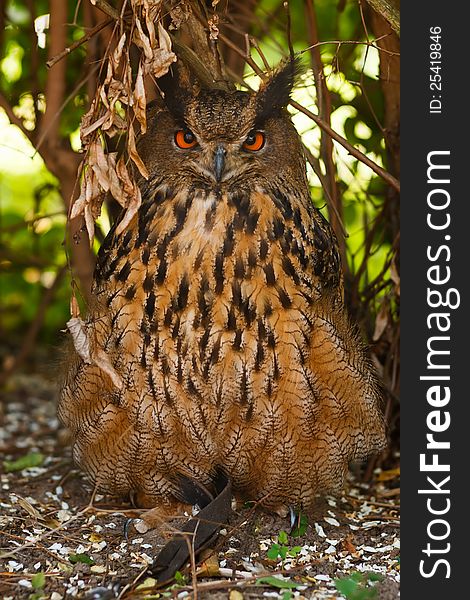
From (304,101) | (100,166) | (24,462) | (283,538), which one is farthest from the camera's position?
(24,462)

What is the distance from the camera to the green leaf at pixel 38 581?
3.02m

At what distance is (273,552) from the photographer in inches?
130

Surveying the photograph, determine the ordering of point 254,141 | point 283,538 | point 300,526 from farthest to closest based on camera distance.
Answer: point 300,526 → point 283,538 → point 254,141

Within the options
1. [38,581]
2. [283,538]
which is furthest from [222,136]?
[38,581]

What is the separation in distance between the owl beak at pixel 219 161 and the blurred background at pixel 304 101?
422mm

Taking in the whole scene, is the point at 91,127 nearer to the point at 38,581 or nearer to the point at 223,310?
the point at 223,310

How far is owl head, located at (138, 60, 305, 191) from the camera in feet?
9.96

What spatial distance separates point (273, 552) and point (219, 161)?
1316 millimetres

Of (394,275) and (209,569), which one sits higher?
(394,275)

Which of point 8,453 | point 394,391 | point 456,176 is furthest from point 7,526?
point 456,176

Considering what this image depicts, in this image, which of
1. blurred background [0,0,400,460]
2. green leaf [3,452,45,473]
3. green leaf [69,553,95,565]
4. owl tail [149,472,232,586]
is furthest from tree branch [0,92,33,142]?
green leaf [69,553,95,565]

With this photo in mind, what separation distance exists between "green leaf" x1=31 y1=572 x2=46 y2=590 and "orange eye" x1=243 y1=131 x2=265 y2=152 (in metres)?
1.47

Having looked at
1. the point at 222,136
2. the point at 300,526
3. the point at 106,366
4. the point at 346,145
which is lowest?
the point at 300,526

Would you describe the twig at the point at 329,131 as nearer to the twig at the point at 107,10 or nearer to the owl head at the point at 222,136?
the owl head at the point at 222,136
